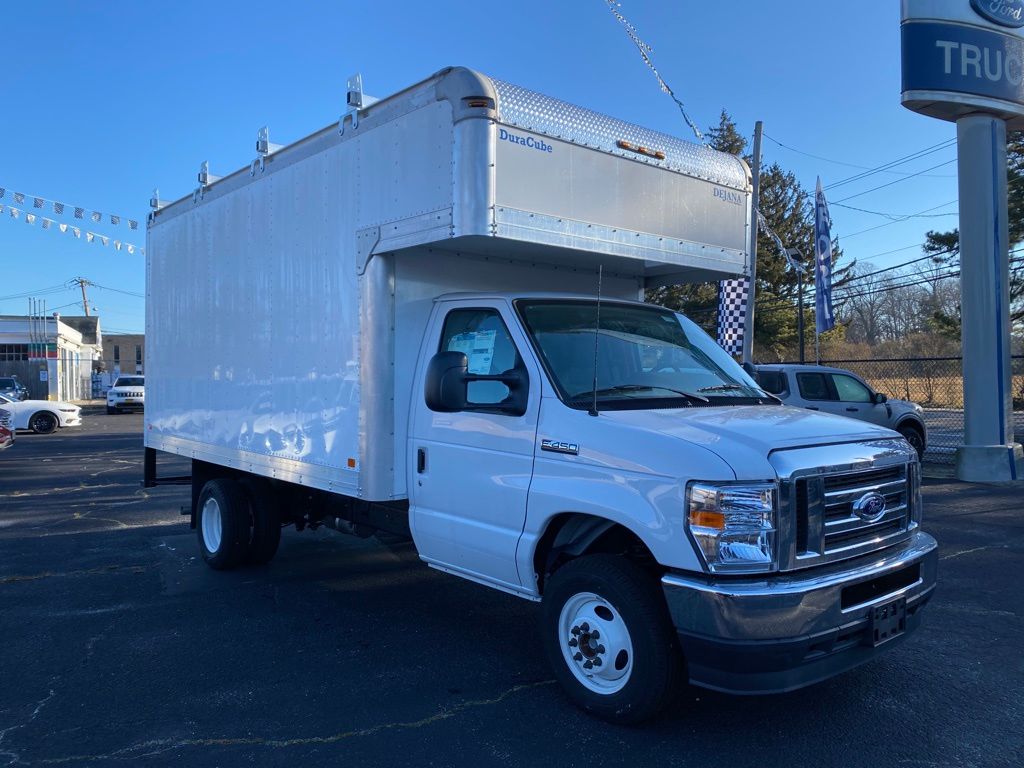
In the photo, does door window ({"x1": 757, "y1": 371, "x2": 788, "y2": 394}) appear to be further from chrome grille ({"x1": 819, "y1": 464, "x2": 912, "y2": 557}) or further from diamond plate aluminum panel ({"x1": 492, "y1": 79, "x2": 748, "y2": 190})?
chrome grille ({"x1": 819, "y1": 464, "x2": 912, "y2": 557})

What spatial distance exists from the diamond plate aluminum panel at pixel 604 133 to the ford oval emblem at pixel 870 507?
2591 millimetres

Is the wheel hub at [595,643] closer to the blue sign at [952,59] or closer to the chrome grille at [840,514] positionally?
the chrome grille at [840,514]

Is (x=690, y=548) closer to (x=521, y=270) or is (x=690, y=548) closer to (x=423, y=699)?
(x=423, y=699)

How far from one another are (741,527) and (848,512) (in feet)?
2.18

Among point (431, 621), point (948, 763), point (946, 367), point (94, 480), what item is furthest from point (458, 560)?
point (946, 367)

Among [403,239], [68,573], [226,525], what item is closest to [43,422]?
[68,573]

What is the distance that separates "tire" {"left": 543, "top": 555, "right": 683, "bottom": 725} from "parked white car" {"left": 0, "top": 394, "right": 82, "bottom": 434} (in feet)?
78.8

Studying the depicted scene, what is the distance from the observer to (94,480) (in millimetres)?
13609

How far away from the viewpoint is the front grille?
3496mm

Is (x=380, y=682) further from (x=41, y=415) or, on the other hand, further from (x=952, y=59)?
(x=41, y=415)

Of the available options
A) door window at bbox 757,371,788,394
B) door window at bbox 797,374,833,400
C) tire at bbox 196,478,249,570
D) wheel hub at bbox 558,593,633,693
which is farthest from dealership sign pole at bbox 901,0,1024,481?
tire at bbox 196,478,249,570

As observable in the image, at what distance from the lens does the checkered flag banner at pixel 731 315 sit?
13680mm

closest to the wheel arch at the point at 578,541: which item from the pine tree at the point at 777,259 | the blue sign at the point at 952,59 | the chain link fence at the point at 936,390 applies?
the blue sign at the point at 952,59

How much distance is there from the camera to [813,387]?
42.4ft
